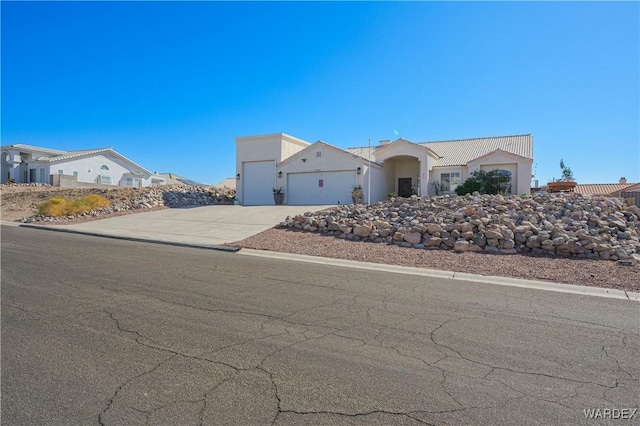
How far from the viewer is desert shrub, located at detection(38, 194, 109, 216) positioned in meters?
21.5

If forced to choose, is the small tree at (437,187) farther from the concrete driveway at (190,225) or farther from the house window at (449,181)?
the concrete driveway at (190,225)

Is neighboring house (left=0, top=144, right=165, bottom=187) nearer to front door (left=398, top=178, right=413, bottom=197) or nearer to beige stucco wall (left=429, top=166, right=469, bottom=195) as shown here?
front door (left=398, top=178, right=413, bottom=197)

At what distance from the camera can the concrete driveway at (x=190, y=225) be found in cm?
1423

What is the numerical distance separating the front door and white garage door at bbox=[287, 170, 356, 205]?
5.41 meters

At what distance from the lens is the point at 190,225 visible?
17.1m

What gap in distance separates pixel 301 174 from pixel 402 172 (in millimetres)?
8054

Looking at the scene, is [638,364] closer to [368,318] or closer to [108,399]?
[368,318]

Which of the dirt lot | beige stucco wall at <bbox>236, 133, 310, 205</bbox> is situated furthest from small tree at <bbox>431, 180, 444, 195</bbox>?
the dirt lot

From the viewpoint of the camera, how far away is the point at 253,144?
92.2 ft

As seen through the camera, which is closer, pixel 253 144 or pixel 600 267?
pixel 600 267

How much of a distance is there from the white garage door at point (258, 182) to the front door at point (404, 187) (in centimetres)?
973

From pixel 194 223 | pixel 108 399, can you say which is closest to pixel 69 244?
pixel 194 223

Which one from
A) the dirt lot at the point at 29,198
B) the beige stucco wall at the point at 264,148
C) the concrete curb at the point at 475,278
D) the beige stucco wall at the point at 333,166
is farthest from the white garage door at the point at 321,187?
the concrete curb at the point at 475,278

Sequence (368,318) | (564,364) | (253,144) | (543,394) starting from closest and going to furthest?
(543,394)
(564,364)
(368,318)
(253,144)
